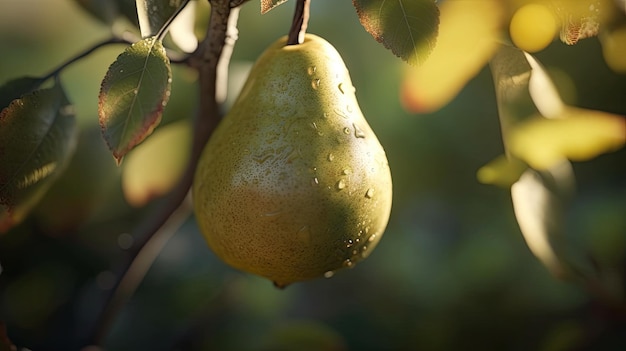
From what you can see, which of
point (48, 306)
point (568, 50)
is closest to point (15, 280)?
point (48, 306)

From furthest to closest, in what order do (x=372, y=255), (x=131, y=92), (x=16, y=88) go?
(x=372, y=255), (x=16, y=88), (x=131, y=92)

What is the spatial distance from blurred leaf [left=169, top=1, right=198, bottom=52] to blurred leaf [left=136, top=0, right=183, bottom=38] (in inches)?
5.0

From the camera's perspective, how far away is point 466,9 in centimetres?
57

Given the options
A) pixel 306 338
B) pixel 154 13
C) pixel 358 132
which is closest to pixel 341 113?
pixel 358 132

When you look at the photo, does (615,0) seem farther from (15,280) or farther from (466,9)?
(15,280)

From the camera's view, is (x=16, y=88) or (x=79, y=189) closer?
(x=16, y=88)

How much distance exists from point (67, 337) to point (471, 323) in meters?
0.51

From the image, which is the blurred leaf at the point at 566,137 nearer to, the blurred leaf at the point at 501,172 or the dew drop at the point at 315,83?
the blurred leaf at the point at 501,172

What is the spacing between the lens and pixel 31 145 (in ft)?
1.48

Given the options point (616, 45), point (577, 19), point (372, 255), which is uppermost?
point (577, 19)

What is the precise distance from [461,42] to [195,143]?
0.25 m

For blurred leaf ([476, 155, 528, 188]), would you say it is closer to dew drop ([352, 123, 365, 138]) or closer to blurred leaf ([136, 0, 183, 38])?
dew drop ([352, 123, 365, 138])

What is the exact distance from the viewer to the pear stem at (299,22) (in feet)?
1.40

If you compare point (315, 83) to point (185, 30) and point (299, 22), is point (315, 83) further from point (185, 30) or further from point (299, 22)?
point (185, 30)
